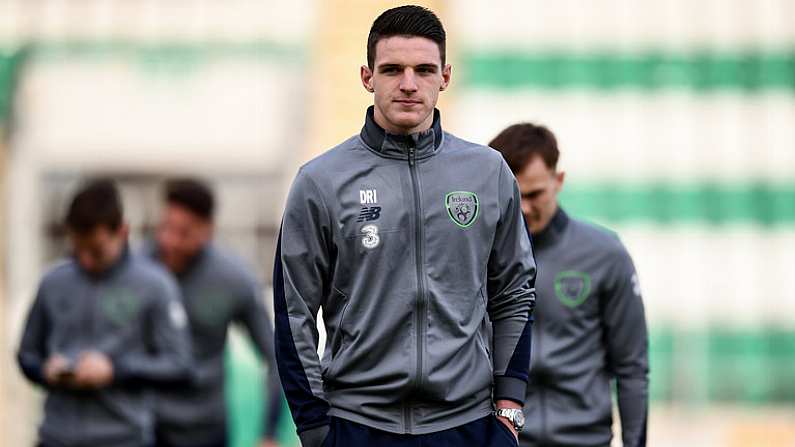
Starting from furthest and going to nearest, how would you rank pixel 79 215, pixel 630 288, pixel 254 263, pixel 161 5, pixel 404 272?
1. pixel 161 5
2. pixel 254 263
3. pixel 79 215
4. pixel 630 288
5. pixel 404 272

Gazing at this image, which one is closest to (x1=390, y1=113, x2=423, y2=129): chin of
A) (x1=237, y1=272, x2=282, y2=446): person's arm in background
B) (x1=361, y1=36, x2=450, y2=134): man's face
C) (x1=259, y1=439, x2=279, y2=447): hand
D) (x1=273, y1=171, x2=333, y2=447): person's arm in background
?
(x1=361, y1=36, x2=450, y2=134): man's face

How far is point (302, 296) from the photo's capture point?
4.69 m

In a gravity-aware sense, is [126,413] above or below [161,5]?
below

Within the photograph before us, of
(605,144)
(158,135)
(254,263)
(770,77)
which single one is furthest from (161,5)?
(770,77)

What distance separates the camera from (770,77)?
2025cm

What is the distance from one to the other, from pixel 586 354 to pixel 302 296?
184cm

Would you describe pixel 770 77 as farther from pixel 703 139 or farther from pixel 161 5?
pixel 161 5

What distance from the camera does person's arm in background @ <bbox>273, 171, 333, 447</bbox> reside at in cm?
463

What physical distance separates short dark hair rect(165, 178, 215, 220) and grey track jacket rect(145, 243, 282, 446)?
0.29 m

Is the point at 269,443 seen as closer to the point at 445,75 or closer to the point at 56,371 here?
the point at 56,371

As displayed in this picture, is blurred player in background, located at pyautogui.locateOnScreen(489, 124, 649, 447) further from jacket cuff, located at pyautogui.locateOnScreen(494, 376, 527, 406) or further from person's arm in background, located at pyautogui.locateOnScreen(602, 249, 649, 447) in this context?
jacket cuff, located at pyautogui.locateOnScreen(494, 376, 527, 406)

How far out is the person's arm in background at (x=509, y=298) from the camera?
4.79 metres

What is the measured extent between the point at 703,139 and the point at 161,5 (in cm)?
657

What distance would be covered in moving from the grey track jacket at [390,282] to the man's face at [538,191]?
4.28 feet
